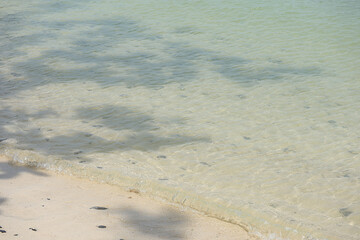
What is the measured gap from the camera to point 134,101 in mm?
4730

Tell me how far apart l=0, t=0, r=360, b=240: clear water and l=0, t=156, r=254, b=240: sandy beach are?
0.50ft

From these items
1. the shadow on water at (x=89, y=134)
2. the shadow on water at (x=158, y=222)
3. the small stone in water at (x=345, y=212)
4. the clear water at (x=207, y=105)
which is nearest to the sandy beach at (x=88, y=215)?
the shadow on water at (x=158, y=222)

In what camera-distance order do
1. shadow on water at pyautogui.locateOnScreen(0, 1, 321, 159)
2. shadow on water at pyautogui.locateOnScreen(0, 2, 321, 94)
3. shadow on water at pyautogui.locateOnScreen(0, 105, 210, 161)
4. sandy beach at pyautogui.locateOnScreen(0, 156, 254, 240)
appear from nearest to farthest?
1. sandy beach at pyautogui.locateOnScreen(0, 156, 254, 240)
2. shadow on water at pyautogui.locateOnScreen(0, 105, 210, 161)
3. shadow on water at pyautogui.locateOnScreen(0, 1, 321, 159)
4. shadow on water at pyautogui.locateOnScreen(0, 2, 321, 94)

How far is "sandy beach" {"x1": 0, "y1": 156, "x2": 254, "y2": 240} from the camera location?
8.33 feet

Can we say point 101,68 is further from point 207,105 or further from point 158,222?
point 158,222

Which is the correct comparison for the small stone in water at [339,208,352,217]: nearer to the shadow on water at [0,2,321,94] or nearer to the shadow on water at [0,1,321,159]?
the shadow on water at [0,1,321,159]

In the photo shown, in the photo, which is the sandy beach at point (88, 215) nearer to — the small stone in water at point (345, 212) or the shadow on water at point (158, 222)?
the shadow on water at point (158, 222)

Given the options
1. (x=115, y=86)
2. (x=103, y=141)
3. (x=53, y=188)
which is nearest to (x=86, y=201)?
(x=53, y=188)

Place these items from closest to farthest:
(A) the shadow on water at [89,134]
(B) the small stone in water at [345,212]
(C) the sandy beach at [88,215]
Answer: (C) the sandy beach at [88,215] < (B) the small stone in water at [345,212] < (A) the shadow on water at [89,134]

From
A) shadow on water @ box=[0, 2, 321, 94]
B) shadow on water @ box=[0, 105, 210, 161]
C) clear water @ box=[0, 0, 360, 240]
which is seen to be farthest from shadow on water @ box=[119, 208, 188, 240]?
shadow on water @ box=[0, 2, 321, 94]

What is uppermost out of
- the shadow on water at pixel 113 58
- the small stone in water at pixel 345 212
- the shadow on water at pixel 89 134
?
the shadow on water at pixel 113 58

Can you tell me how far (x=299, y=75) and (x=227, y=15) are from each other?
2482 millimetres

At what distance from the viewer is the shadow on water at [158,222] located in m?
2.60

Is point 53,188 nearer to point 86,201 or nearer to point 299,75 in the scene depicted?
point 86,201
